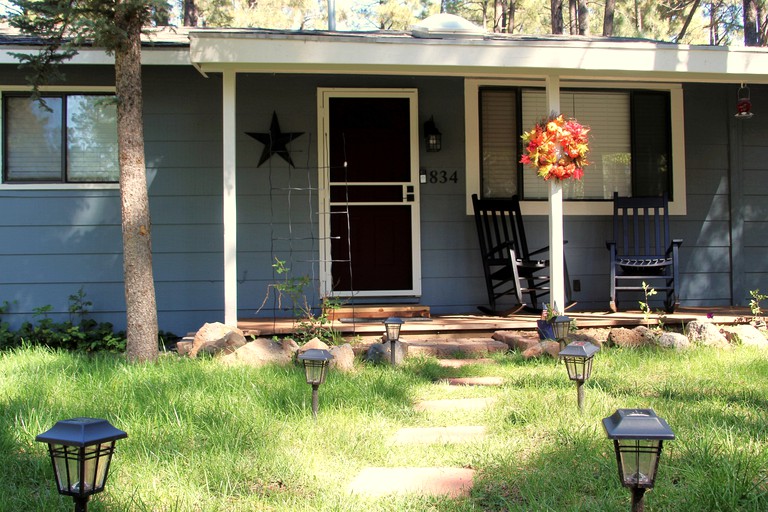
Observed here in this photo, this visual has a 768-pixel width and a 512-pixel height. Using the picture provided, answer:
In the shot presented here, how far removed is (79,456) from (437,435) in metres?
1.61

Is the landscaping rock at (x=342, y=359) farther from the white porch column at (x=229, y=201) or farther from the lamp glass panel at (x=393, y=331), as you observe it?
the white porch column at (x=229, y=201)

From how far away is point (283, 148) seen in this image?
19.7 ft

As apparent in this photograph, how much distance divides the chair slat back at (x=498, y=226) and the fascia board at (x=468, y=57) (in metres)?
1.20

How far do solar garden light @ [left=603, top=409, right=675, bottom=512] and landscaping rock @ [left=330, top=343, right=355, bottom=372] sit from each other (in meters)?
2.49

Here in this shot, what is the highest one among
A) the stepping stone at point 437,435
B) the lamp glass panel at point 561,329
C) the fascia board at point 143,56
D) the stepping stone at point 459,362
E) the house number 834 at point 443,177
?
the fascia board at point 143,56

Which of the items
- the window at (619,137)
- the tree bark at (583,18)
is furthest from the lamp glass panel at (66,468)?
the tree bark at (583,18)

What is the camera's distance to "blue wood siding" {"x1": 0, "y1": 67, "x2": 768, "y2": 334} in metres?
5.87

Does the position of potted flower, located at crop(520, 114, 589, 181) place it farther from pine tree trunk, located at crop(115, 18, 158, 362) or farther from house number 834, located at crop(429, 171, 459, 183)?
pine tree trunk, located at crop(115, 18, 158, 362)

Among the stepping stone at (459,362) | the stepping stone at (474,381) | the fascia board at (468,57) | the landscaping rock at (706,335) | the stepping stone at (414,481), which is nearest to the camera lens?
the stepping stone at (414,481)

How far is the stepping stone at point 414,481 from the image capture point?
7.77 feet

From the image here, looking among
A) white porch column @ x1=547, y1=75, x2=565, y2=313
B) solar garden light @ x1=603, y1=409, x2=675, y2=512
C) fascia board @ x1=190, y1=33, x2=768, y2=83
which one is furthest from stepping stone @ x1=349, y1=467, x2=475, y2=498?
fascia board @ x1=190, y1=33, x2=768, y2=83

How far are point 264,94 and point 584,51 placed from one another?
2.72 metres

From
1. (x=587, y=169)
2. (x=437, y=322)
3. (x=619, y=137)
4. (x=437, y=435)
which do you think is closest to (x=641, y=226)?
(x=587, y=169)

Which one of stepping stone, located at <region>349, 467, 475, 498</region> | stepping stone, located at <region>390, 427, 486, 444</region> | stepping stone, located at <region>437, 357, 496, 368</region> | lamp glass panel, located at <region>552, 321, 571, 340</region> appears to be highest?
lamp glass panel, located at <region>552, 321, 571, 340</region>
